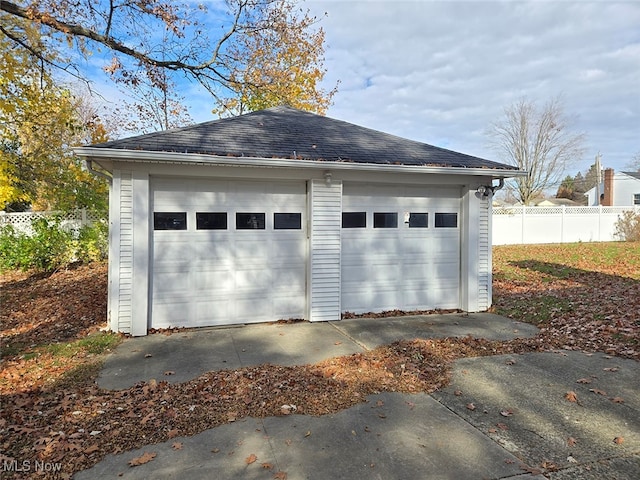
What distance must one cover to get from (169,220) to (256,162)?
1591mm

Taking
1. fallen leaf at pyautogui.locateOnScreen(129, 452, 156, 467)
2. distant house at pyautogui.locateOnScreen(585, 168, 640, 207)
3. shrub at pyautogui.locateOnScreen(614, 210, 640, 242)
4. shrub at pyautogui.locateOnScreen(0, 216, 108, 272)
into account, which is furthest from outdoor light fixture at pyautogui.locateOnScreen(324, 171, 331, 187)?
distant house at pyautogui.locateOnScreen(585, 168, 640, 207)

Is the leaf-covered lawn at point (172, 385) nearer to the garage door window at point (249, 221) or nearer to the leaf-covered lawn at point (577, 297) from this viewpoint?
the leaf-covered lawn at point (577, 297)

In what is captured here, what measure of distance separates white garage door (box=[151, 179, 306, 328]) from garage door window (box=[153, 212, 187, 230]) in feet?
0.05

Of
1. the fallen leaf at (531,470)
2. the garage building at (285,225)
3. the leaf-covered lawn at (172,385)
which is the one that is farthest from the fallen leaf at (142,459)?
the garage building at (285,225)

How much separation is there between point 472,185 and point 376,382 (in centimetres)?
435

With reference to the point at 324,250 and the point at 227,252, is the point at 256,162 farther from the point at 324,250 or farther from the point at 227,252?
the point at 324,250

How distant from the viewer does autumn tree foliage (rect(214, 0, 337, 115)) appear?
38.0 ft

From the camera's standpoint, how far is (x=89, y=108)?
21656 millimetres

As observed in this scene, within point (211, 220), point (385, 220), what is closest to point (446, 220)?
point (385, 220)

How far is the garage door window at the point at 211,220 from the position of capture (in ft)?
20.1

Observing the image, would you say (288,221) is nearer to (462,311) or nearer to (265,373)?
(265,373)

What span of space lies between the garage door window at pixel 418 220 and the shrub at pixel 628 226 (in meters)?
18.3

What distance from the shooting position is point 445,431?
3145 millimetres

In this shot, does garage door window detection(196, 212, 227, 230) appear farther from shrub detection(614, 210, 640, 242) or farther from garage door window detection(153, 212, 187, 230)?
shrub detection(614, 210, 640, 242)
